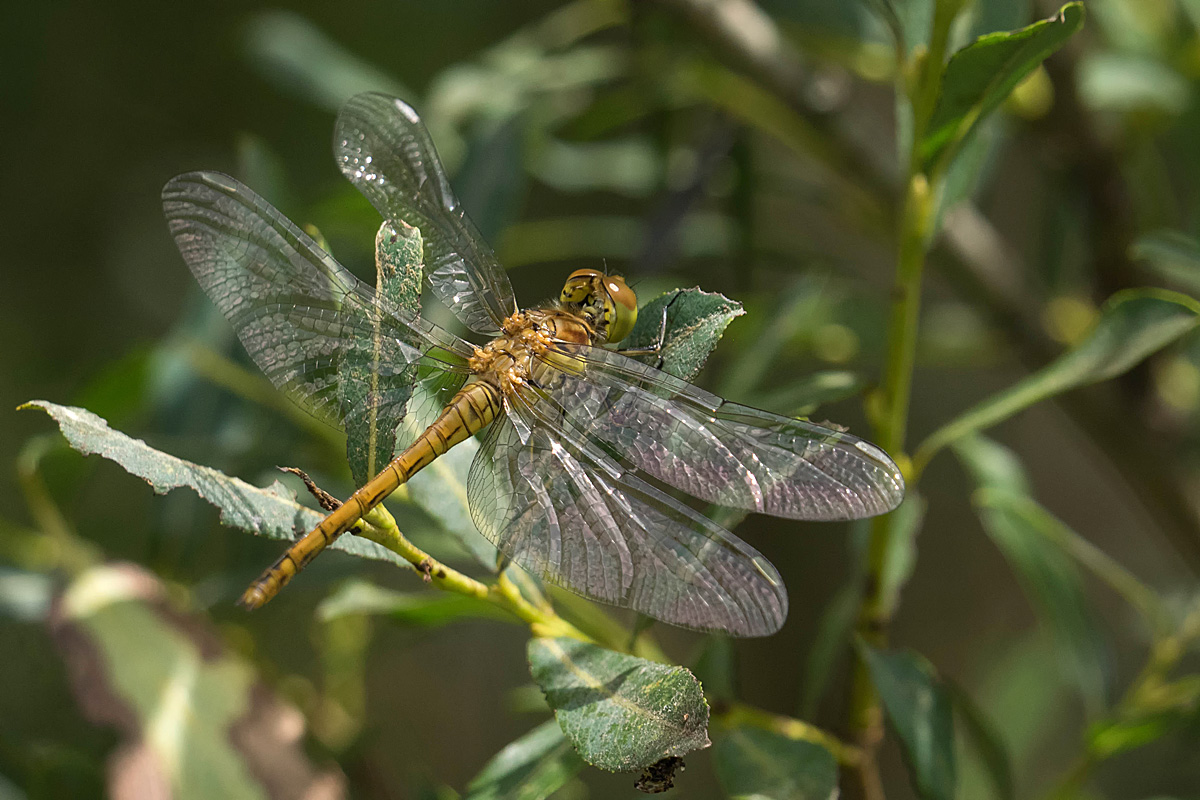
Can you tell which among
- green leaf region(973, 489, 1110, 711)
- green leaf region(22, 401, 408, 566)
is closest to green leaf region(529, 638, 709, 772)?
green leaf region(22, 401, 408, 566)

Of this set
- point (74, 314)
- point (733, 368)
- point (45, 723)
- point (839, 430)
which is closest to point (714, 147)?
point (733, 368)

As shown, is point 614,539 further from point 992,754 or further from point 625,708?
point 992,754

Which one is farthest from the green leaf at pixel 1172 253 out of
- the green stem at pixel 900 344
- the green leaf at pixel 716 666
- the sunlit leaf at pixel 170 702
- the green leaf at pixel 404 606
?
the sunlit leaf at pixel 170 702

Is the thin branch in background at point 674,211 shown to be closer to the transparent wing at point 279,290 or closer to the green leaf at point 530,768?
the transparent wing at point 279,290

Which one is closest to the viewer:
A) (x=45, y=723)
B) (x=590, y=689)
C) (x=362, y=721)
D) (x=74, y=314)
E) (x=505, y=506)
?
(x=590, y=689)

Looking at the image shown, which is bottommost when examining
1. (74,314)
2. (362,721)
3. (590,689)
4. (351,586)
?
(74,314)

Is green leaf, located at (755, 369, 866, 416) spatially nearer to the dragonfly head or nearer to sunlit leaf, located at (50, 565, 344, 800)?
the dragonfly head

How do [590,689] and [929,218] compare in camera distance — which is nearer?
[590,689]

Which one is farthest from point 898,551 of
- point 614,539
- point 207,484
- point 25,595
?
point 25,595

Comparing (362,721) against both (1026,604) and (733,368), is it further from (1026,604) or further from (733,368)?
(1026,604)
